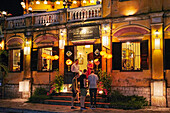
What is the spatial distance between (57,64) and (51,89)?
197 cm

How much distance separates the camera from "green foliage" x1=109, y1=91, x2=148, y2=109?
12.1 metres

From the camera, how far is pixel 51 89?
50.1 feet

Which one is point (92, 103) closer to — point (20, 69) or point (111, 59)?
point (111, 59)

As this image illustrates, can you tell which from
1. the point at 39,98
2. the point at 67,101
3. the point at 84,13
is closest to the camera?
the point at 67,101

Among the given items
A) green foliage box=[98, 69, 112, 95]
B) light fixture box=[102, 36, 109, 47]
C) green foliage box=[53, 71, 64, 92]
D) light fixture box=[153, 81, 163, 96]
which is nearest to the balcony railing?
light fixture box=[102, 36, 109, 47]

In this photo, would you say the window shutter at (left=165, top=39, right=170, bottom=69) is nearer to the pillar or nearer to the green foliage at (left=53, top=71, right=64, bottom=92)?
the pillar

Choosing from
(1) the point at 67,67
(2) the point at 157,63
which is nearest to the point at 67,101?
(1) the point at 67,67

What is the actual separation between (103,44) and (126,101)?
12.9 ft

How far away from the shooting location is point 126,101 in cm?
1291

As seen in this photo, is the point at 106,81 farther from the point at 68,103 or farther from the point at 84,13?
the point at 84,13

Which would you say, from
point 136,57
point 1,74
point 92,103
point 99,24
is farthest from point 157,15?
point 1,74

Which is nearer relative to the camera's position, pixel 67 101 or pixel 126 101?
pixel 126 101

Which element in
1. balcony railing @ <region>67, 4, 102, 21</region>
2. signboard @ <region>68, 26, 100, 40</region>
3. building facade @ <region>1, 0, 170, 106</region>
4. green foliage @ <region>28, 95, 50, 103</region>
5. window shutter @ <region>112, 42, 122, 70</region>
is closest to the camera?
building facade @ <region>1, 0, 170, 106</region>

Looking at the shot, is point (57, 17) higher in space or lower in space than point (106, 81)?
higher
